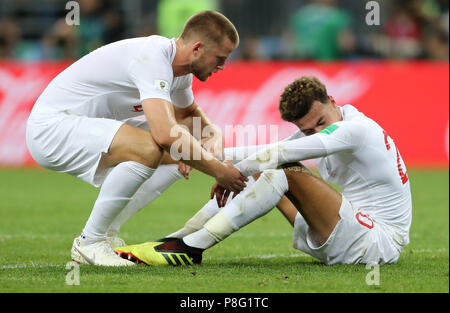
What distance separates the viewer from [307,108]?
5.11 m

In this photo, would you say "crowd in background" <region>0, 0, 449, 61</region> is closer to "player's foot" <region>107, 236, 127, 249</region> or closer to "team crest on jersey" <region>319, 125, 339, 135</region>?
"player's foot" <region>107, 236, 127, 249</region>

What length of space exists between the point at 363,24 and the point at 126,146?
40.0 ft

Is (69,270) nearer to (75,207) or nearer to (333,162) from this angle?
(333,162)

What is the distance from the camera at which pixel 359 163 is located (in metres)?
5.08

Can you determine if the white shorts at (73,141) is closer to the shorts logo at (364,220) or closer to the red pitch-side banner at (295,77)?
the shorts logo at (364,220)

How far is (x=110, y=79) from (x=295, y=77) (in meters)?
8.11

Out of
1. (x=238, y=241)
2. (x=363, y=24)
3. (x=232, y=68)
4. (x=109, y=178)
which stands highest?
(x=363, y=24)

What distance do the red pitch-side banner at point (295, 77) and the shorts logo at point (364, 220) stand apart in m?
7.74

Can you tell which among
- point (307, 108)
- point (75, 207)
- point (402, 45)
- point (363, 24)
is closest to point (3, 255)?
point (307, 108)

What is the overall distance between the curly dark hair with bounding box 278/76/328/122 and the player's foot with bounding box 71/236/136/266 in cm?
144

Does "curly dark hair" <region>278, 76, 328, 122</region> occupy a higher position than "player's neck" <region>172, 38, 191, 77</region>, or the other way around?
"player's neck" <region>172, 38, 191, 77</region>

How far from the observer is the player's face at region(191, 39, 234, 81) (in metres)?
5.25

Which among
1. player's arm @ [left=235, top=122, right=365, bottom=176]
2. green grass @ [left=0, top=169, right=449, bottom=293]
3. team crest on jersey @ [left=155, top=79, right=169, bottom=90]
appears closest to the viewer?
green grass @ [left=0, top=169, right=449, bottom=293]

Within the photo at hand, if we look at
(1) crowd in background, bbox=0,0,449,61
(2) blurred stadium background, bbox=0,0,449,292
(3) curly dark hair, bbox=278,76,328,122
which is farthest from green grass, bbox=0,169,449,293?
(1) crowd in background, bbox=0,0,449,61
